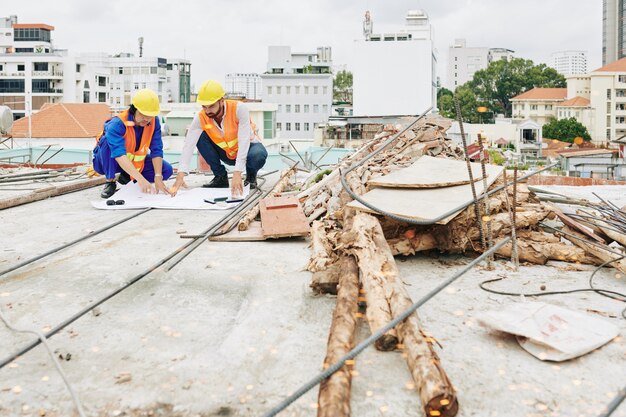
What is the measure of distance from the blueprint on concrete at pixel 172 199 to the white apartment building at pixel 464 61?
142142 mm

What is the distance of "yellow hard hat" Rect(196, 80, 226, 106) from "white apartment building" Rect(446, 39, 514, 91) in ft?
468

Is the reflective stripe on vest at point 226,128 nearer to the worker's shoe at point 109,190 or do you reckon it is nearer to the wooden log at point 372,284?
the worker's shoe at point 109,190

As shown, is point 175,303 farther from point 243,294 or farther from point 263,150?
point 263,150

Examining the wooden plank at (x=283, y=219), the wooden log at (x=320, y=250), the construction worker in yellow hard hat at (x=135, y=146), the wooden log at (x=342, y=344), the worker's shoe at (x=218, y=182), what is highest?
the construction worker in yellow hard hat at (x=135, y=146)

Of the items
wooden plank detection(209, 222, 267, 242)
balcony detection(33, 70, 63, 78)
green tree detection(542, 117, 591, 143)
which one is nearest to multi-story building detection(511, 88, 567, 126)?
green tree detection(542, 117, 591, 143)

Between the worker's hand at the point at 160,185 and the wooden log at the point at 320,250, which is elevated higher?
the worker's hand at the point at 160,185

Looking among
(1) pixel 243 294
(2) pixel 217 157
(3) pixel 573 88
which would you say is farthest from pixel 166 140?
(3) pixel 573 88

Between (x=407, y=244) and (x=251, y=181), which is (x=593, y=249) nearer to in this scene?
(x=407, y=244)

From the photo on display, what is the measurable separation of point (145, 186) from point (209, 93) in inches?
55.6

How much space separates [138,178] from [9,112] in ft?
27.6

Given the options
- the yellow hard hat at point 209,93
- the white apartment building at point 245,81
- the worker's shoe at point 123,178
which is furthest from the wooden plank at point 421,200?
the white apartment building at point 245,81

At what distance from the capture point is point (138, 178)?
22.5 feet

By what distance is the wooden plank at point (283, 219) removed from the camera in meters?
5.01

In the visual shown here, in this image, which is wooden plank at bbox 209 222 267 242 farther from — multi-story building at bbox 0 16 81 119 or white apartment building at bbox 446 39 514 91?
white apartment building at bbox 446 39 514 91
